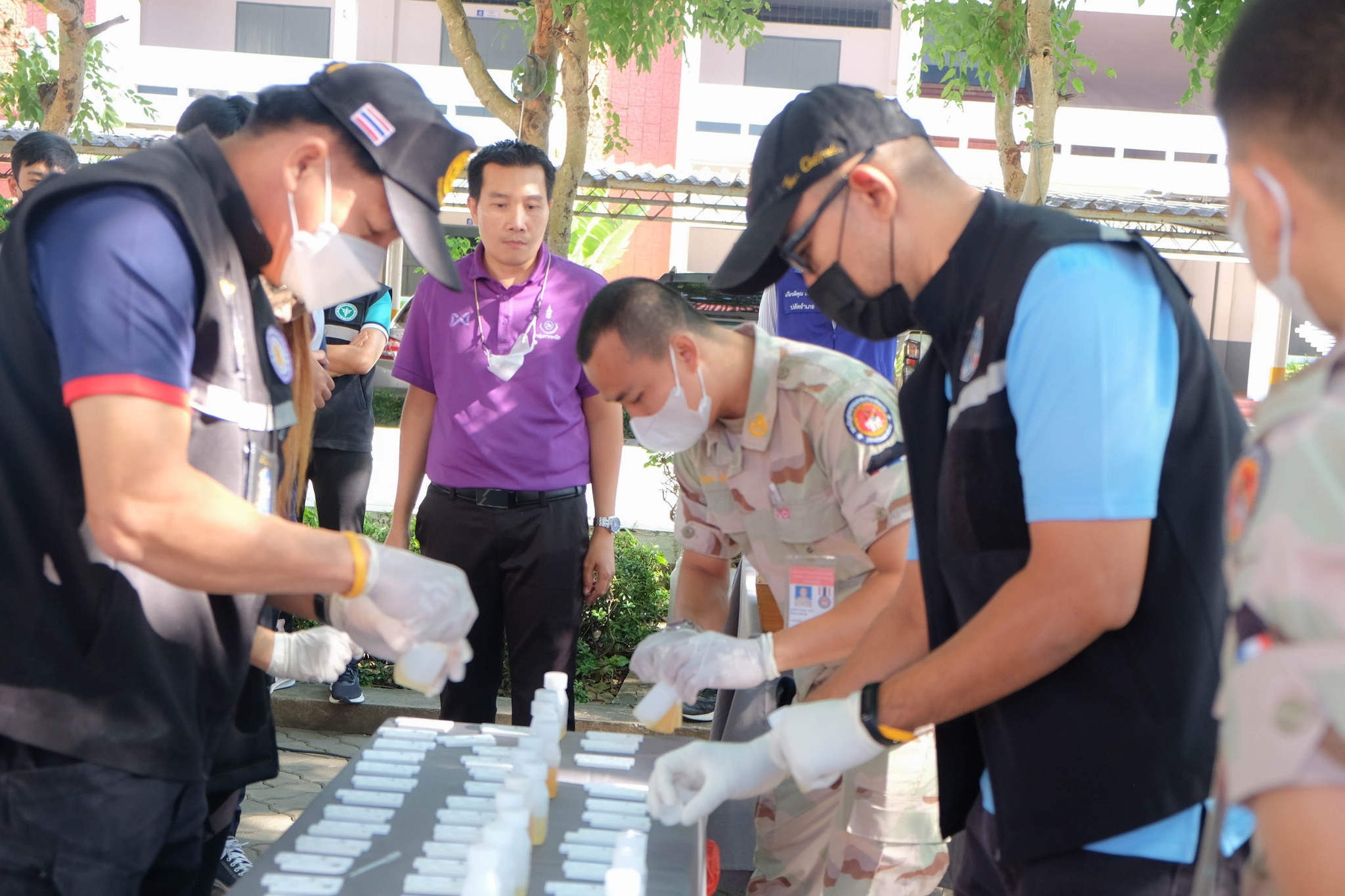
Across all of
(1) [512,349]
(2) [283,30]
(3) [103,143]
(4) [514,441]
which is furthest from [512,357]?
(2) [283,30]

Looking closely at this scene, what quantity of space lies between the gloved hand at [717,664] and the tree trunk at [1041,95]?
3513mm

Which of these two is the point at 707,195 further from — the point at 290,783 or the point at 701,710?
the point at 290,783

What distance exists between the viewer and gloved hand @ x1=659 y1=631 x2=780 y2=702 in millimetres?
2418

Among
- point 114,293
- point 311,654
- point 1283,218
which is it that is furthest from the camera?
point 311,654

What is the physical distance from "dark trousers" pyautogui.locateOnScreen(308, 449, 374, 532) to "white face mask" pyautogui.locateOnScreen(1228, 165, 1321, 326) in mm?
3961

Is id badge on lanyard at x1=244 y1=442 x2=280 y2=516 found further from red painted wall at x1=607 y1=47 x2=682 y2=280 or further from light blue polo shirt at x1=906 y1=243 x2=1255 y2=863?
red painted wall at x1=607 y1=47 x2=682 y2=280

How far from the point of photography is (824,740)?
5.37 feet

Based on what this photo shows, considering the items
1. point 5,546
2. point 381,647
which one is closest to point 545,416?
point 381,647

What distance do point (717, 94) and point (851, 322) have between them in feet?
70.6

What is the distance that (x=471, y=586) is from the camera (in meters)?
3.62

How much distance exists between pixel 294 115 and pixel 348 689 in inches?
139

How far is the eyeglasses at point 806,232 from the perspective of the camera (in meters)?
1.64

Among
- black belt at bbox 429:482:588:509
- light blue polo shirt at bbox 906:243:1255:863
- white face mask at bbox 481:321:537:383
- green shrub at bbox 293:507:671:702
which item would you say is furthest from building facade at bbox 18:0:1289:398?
light blue polo shirt at bbox 906:243:1255:863

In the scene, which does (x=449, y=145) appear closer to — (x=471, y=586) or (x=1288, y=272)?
(x=1288, y=272)
